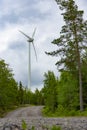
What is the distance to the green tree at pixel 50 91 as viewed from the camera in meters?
84.4

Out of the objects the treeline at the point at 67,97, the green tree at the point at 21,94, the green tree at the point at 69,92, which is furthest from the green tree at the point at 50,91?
the green tree at the point at 21,94

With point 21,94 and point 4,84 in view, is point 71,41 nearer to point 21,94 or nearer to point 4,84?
point 4,84

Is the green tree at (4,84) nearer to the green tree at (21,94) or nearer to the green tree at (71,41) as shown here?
the green tree at (71,41)

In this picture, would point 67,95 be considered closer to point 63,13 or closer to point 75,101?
point 75,101

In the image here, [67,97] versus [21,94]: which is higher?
[21,94]

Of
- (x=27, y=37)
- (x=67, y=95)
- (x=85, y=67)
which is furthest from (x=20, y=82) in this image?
(x=85, y=67)

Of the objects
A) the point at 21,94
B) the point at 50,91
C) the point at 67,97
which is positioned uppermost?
the point at 21,94

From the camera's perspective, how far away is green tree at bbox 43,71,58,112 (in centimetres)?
8441

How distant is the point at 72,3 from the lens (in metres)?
56.7

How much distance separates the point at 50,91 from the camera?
90.6 metres

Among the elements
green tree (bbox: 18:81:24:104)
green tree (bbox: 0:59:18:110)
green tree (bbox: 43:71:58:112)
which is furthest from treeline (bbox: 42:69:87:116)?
green tree (bbox: 18:81:24:104)

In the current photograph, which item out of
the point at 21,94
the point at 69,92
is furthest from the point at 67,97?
the point at 21,94

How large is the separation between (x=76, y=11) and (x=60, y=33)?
3722 millimetres

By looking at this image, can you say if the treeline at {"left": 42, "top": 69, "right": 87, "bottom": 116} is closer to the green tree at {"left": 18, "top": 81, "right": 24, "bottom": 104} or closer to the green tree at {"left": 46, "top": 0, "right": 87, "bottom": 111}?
the green tree at {"left": 46, "top": 0, "right": 87, "bottom": 111}
